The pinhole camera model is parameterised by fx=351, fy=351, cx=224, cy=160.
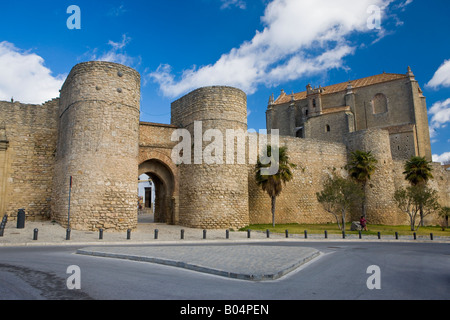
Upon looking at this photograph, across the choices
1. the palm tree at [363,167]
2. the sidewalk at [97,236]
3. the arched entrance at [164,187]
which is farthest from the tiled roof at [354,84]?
the arched entrance at [164,187]

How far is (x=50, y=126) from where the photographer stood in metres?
21.3

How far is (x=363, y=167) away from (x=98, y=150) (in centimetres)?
2146

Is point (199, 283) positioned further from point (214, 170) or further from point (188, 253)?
point (214, 170)

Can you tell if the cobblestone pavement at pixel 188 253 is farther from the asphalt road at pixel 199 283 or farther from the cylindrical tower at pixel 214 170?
the cylindrical tower at pixel 214 170

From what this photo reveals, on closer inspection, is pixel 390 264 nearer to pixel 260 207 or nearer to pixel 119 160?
pixel 119 160

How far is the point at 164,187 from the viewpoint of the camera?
24.0 m

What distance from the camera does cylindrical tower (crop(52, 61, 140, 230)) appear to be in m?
17.8

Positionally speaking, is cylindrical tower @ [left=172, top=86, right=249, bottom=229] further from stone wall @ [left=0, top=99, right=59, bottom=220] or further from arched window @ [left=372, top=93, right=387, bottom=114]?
arched window @ [left=372, top=93, right=387, bottom=114]

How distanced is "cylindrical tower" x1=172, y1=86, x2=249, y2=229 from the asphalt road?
41.6ft

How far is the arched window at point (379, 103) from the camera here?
5091cm

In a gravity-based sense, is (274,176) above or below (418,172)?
below

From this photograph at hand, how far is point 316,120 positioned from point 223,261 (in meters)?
46.7

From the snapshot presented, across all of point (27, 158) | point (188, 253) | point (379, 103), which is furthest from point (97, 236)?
point (379, 103)
